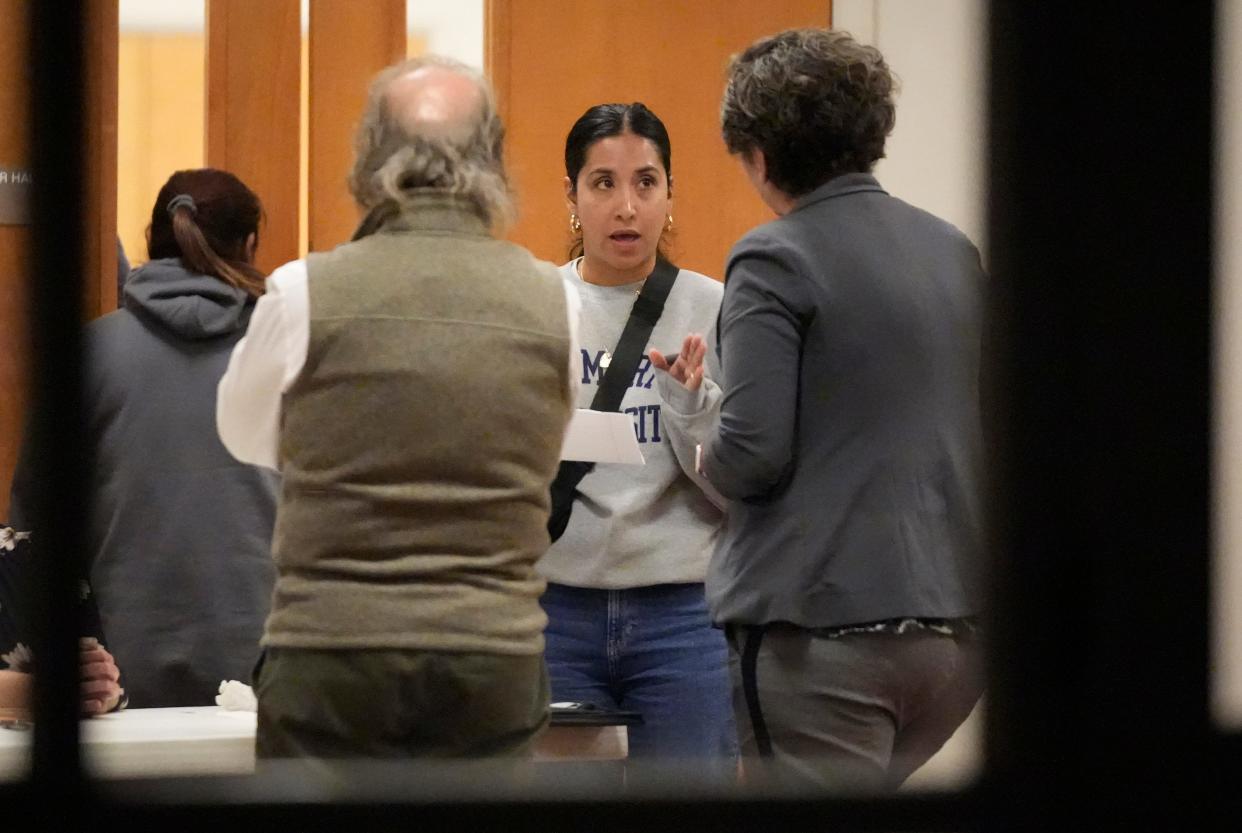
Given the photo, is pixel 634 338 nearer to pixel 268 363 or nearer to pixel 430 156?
pixel 430 156

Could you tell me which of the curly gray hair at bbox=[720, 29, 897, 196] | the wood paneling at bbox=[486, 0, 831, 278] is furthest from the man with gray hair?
the wood paneling at bbox=[486, 0, 831, 278]

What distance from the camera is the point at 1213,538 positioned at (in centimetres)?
58

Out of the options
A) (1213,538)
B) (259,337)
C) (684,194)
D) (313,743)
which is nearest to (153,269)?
(259,337)

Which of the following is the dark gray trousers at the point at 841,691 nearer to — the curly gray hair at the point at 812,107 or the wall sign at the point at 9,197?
the curly gray hair at the point at 812,107

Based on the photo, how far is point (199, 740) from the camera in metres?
1.56

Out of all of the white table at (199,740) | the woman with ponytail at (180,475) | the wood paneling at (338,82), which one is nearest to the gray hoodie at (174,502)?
the woman with ponytail at (180,475)

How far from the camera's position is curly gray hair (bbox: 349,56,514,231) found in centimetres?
144

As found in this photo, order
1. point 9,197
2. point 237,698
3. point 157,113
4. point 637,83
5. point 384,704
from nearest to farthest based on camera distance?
point 384,704, point 237,698, point 9,197, point 157,113, point 637,83

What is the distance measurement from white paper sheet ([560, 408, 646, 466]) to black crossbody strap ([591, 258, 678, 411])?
218 mm

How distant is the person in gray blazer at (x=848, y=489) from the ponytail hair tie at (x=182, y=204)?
0.91 metres

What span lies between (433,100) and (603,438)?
0.51 meters

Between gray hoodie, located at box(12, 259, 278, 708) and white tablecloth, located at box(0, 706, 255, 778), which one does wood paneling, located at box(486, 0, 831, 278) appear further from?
white tablecloth, located at box(0, 706, 255, 778)

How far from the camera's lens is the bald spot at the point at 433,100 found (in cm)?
149

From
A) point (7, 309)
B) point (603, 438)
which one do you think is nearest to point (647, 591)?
point (603, 438)
